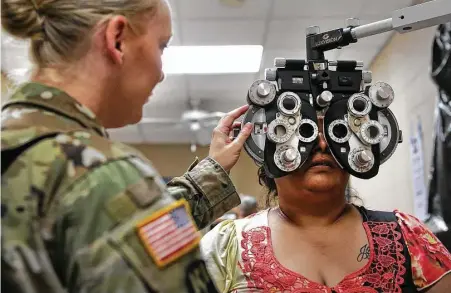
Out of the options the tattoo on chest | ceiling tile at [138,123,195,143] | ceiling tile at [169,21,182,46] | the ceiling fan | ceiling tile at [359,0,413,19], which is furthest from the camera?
ceiling tile at [138,123,195,143]

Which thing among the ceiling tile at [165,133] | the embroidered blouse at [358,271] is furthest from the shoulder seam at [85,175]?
the ceiling tile at [165,133]

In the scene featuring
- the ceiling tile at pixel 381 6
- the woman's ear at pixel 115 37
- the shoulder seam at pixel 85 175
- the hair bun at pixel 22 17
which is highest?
the ceiling tile at pixel 381 6

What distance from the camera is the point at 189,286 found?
2.05 ft

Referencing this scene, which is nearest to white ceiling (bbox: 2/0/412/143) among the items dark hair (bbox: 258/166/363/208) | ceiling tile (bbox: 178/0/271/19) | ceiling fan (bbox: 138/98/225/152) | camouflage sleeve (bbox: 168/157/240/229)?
ceiling tile (bbox: 178/0/271/19)

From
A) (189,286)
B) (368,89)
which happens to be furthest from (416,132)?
(189,286)

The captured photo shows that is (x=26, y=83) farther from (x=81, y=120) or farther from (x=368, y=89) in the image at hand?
(x=368, y=89)

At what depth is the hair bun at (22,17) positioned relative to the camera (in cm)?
72

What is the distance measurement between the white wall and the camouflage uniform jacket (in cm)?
202

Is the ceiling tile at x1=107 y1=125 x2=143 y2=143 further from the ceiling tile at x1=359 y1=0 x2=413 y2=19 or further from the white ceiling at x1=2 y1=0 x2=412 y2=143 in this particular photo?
the ceiling tile at x1=359 y1=0 x2=413 y2=19

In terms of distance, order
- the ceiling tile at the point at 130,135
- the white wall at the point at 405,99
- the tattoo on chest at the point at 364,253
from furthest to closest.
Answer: the ceiling tile at the point at 130,135
the white wall at the point at 405,99
the tattoo on chest at the point at 364,253

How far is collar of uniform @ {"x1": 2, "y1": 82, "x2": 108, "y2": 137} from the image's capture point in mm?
669

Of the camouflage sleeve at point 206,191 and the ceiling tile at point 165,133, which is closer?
the camouflage sleeve at point 206,191

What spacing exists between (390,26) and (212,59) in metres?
2.43

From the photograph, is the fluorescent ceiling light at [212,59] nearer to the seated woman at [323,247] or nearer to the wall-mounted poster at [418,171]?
the wall-mounted poster at [418,171]
